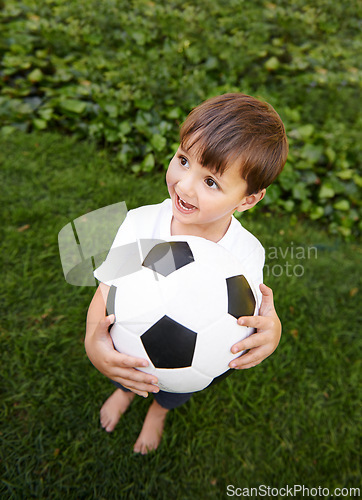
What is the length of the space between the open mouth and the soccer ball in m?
0.16

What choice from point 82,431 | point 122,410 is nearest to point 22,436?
point 82,431

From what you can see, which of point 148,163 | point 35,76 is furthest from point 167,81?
point 35,76

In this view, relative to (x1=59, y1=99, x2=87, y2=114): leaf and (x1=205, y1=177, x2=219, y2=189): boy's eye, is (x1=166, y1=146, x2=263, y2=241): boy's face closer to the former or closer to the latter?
(x1=205, y1=177, x2=219, y2=189): boy's eye

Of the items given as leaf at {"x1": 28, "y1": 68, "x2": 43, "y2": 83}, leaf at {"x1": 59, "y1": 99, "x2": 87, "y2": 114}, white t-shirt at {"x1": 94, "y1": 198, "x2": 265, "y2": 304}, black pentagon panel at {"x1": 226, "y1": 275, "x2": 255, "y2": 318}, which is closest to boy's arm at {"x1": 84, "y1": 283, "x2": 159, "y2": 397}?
white t-shirt at {"x1": 94, "y1": 198, "x2": 265, "y2": 304}

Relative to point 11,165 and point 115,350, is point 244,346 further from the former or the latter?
point 11,165

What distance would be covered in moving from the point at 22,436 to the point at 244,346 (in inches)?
55.8

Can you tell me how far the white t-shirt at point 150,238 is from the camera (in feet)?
5.13

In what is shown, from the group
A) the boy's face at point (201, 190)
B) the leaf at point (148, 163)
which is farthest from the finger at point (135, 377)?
the leaf at point (148, 163)

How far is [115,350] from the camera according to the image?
4.79 feet

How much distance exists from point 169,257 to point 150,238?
12.3 inches

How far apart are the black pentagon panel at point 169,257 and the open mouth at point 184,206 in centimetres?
18

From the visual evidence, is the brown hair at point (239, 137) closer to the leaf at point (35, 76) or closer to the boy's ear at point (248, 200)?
the boy's ear at point (248, 200)

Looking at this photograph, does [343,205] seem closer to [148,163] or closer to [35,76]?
[148,163]

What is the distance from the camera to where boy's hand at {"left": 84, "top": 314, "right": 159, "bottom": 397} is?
138 centimetres
